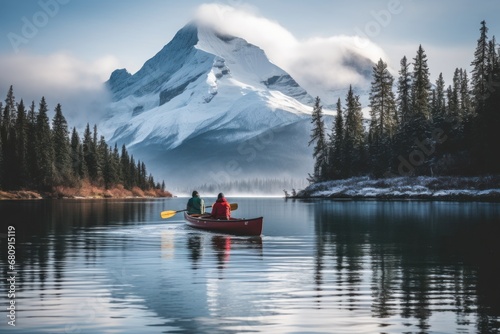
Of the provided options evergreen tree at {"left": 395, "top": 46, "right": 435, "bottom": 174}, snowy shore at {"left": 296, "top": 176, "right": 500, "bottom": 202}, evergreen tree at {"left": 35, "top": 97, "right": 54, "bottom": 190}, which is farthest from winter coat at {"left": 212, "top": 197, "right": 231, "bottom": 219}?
evergreen tree at {"left": 35, "top": 97, "right": 54, "bottom": 190}

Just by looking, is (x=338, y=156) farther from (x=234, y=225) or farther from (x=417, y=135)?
(x=234, y=225)

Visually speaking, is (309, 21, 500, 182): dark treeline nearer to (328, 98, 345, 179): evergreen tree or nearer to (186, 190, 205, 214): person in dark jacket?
(328, 98, 345, 179): evergreen tree

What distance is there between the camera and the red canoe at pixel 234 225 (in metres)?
40.8

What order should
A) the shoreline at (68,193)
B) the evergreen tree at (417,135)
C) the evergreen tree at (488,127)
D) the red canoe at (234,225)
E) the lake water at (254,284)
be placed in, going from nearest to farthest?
the lake water at (254,284) < the red canoe at (234,225) < the evergreen tree at (488,127) < the evergreen tree at (417,135) < the shoreline at (68,193)

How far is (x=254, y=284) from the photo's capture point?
21.2 m

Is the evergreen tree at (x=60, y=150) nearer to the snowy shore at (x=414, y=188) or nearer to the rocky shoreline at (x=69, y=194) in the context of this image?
the rocky shoreline at (x=69, y=194)

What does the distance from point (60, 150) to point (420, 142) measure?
80937 millimetres

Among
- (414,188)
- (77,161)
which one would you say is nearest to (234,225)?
(414,188)

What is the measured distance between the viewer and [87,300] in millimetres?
18062

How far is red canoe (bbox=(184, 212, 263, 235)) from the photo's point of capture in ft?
134

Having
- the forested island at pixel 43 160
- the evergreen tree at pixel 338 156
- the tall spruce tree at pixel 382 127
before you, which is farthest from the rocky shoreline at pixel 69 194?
the tall spruce tree at pixel 382 127

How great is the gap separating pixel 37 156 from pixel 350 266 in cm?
11989

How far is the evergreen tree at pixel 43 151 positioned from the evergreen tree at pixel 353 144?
64.4 m

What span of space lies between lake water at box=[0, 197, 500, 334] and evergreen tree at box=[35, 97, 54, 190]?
9985 cm
